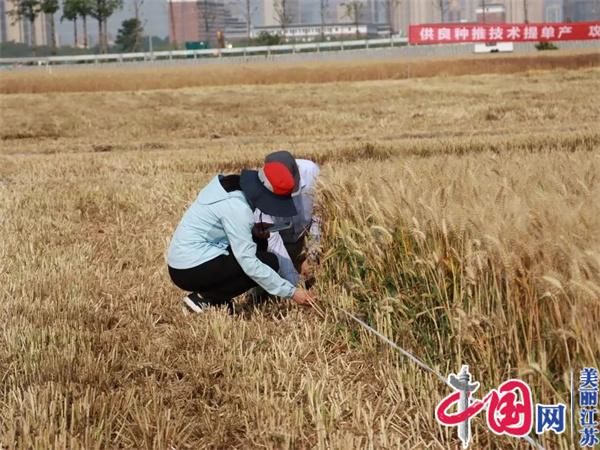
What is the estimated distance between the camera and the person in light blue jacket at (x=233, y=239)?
16.4 ft

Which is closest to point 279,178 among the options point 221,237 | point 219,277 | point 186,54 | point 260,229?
point 260,229

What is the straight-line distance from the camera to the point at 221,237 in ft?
17.8

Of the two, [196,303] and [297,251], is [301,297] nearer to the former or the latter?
[196,303]

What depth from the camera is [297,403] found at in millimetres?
3885

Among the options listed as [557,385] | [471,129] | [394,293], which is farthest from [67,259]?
[471,129]

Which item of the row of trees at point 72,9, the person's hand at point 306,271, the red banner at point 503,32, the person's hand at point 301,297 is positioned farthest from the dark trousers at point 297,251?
the row of trees at point 72,9

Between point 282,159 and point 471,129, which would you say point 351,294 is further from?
point 471,129

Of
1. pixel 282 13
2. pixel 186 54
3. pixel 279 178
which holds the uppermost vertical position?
pixel 282 13

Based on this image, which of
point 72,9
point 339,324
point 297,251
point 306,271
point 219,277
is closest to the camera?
point 339,324

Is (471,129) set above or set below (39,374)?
above

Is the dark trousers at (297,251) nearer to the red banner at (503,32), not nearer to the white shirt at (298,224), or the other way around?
the white shirt at (298,224)

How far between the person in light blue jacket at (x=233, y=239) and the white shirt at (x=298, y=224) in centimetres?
10

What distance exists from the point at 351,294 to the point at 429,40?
181ft

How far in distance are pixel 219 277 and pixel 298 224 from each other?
906 millimetres
